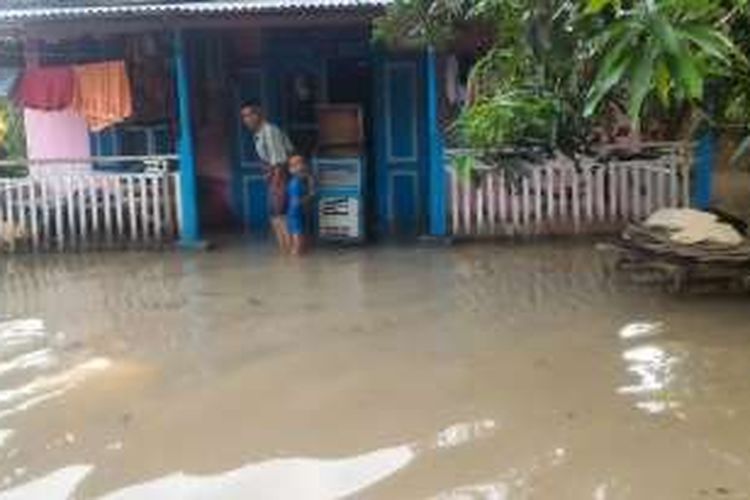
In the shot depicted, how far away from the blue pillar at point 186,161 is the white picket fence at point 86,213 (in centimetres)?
11

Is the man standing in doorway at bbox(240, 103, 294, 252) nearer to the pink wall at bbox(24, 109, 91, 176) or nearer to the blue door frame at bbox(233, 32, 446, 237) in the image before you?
the blue door frame at bbox(233, 32, 446, 237)

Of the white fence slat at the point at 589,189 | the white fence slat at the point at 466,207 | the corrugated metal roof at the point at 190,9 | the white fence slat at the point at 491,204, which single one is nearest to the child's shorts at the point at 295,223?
the white fence slat at the point at 466,207

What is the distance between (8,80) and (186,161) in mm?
6178

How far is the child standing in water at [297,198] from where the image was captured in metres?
12.3

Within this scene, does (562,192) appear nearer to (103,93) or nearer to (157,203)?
(157,203)

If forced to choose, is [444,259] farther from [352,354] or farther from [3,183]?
[3,183]

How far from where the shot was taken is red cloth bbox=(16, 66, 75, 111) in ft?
44.7

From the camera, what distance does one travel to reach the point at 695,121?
248 inches

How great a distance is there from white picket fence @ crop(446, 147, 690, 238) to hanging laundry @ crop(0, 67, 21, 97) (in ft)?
18.4

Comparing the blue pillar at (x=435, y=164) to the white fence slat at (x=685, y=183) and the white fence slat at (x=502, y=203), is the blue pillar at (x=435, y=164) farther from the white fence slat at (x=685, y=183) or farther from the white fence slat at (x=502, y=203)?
the white fence slat at (x=685, y=183)

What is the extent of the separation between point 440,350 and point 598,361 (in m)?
1.11

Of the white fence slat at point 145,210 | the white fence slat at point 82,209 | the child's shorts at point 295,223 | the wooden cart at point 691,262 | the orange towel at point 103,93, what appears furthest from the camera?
the orange towel at point 103,93

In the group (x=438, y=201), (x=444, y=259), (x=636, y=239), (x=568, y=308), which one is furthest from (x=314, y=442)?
(x=438, y=201)

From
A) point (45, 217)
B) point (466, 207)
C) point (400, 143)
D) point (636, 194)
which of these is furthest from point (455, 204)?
point (45, 217)
